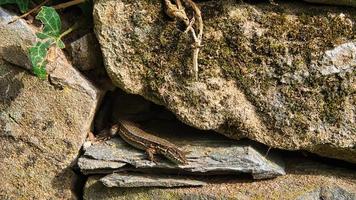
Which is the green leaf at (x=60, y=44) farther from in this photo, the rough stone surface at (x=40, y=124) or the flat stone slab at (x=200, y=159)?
the flat stone slab at (x=200, y=159)

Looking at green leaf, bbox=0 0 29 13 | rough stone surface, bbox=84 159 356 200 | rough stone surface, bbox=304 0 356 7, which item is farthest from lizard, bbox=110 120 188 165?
rough stone surface, bbox=304 0 356 7

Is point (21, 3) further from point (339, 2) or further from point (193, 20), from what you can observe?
point (339, 2)

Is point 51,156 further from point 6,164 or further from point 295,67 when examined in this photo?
point 295,67

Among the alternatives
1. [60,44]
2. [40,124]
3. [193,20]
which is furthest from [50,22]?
[193,20]

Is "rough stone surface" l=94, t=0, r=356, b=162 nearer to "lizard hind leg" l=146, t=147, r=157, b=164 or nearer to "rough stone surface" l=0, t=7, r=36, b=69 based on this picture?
"lizard hind leg" l=146, t=147, r=157, b=164

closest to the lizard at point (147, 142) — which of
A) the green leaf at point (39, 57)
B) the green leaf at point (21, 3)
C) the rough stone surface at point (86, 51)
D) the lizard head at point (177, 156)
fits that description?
the lizard head at point (177, 156)

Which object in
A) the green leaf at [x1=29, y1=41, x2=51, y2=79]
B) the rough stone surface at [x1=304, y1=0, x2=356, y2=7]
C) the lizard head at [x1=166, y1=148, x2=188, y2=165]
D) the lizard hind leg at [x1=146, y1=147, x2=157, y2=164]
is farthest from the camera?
the lizard hind leg at [x1=146, y1=147, x2=157, y2=164]
